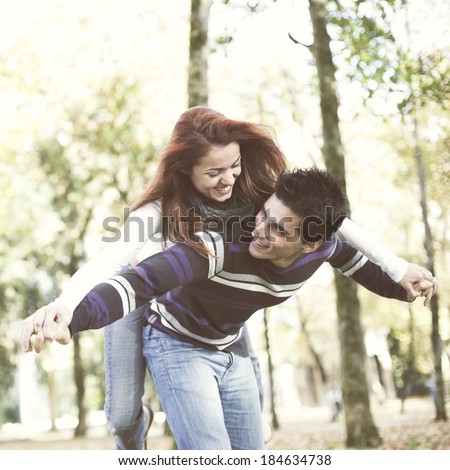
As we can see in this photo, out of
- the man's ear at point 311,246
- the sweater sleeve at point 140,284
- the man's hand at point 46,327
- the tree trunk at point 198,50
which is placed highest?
the tree trunk at point 198,50

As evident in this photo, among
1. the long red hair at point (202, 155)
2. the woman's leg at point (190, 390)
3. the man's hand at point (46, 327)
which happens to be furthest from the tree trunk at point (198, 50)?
the man's hand at point (46, 327)

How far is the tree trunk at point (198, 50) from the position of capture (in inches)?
187

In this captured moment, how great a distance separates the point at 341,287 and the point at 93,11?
4897 millimetres

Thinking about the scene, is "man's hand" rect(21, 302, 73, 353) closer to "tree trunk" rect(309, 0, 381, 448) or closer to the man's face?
the man's face

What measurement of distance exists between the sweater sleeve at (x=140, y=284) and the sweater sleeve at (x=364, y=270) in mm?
557

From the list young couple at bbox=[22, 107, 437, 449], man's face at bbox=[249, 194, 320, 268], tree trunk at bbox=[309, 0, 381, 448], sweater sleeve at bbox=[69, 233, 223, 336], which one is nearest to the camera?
sweater sleeve at bbox=[69, 233, 223, 336]

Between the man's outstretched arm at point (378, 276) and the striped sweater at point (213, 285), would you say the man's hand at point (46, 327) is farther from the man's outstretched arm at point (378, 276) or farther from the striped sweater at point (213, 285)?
the man's outstretched arm at point (378, 276)

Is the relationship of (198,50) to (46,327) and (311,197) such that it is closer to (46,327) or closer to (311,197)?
(311,197)

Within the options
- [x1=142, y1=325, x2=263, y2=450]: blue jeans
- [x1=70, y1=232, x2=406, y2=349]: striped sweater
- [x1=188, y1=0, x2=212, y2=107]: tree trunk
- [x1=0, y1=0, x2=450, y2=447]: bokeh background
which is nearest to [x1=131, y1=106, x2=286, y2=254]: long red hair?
[x1=70, y1=232, x2=406, y2=349]: striped sweater

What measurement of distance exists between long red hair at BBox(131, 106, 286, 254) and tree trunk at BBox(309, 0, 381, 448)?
9.77 feet

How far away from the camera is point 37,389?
13430 millimetres

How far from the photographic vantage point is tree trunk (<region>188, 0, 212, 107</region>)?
4746 millimetres

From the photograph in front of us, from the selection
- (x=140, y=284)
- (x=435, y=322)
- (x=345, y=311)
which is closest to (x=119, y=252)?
(x=140, y=284)
